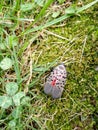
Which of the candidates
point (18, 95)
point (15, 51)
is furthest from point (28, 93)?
point (15, 51)

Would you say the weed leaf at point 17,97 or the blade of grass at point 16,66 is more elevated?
the blade of grass at point 16,66

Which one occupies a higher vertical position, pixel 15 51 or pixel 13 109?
pixel 15 51

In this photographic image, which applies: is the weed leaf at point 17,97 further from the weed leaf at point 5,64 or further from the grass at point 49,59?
the weed leaf at point 5,64

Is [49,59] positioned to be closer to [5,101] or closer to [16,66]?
[16,66]

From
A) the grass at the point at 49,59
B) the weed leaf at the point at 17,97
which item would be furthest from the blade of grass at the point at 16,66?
the weed leaf at the point at 17,97

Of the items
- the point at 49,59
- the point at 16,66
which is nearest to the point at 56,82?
the point at 49,59

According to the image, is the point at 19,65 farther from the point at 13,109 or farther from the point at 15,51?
the point at 13,109

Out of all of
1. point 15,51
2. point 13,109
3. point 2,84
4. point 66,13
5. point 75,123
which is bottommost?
point 75,123

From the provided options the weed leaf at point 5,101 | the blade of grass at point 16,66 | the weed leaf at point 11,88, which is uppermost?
the blade of grass at point 16,66
